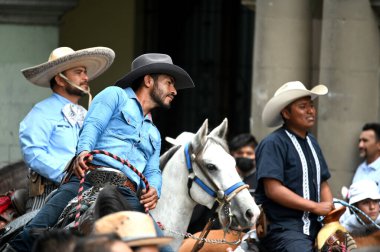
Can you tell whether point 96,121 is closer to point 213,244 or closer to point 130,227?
point 213,244

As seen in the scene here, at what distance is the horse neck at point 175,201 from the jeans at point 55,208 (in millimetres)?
863

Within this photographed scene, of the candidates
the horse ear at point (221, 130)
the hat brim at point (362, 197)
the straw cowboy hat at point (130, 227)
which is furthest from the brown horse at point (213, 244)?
the straw cowboy hat at point (130, 227)

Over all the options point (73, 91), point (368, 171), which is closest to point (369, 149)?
point (368, 171)

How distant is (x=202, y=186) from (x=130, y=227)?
3.29 m

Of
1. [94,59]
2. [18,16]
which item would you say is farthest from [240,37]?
[94,59]

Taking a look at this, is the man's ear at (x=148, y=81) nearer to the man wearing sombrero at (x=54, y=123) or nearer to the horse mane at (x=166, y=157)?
the horse mane at (x=166, y=157)

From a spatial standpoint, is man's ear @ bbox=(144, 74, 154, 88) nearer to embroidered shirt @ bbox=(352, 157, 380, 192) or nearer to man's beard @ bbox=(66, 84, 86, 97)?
man's beard @ bbox=(66, 84, 86, 97)

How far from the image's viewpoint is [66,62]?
11.3 m

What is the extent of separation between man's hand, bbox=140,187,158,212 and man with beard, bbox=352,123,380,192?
4531 mm

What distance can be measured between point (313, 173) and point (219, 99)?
8.83 meters

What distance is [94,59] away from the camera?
1163 cm

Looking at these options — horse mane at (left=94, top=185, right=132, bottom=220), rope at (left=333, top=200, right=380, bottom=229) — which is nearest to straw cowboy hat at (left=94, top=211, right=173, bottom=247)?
horse mane at (left=94, top=185, right=132, bottom=220)

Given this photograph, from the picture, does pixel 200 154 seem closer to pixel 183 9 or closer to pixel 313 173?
pixel 313 173

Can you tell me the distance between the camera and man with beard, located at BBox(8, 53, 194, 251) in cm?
938
